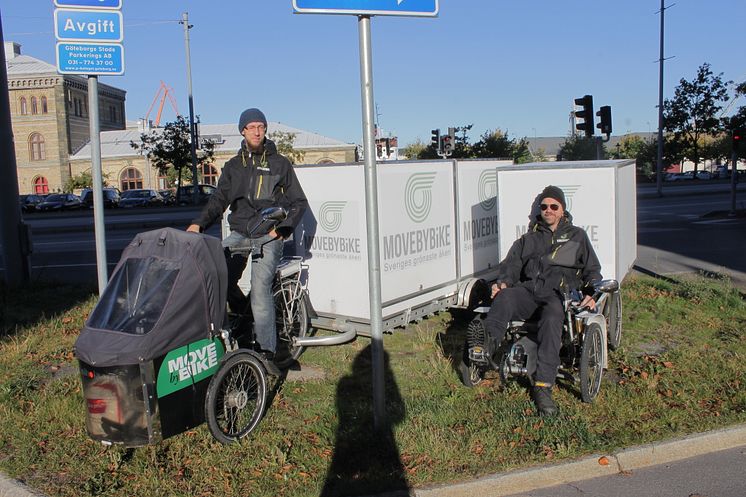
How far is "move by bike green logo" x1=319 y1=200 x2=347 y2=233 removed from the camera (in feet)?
23.1

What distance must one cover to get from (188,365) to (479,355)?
212 cm

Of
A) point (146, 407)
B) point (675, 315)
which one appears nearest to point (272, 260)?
point (146, 407)

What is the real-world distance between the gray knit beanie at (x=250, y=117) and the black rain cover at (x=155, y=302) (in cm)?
126

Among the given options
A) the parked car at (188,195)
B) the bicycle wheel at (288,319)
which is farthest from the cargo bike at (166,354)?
the parked car at (188,195)

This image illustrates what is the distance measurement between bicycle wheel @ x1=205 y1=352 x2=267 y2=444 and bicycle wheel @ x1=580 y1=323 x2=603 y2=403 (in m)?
2.32

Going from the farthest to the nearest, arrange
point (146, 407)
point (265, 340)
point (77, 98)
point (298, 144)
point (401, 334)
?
point (77, 98), point (298, 144), point (401, 334), point (265, 340), point (146, 407)

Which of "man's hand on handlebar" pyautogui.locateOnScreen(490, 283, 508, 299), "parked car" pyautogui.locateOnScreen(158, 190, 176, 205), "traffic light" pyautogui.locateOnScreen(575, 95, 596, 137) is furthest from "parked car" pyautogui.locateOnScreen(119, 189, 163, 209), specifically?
"man's hand on handlebar" pyautogui.locateOnScreen(490, 283, 508, 299)

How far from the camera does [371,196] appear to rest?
457cm

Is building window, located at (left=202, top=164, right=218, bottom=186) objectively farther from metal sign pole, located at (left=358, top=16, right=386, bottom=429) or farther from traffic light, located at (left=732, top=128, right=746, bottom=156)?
metal sign pole, located at (left=358, top=16, right=386, bottom=429)

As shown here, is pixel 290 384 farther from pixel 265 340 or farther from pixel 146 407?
pixel 146 407

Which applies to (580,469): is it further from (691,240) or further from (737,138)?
(737,138)

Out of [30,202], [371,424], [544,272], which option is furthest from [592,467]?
[30,202]

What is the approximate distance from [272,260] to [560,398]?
2472 millimetres

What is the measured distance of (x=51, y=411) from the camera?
5.17m
